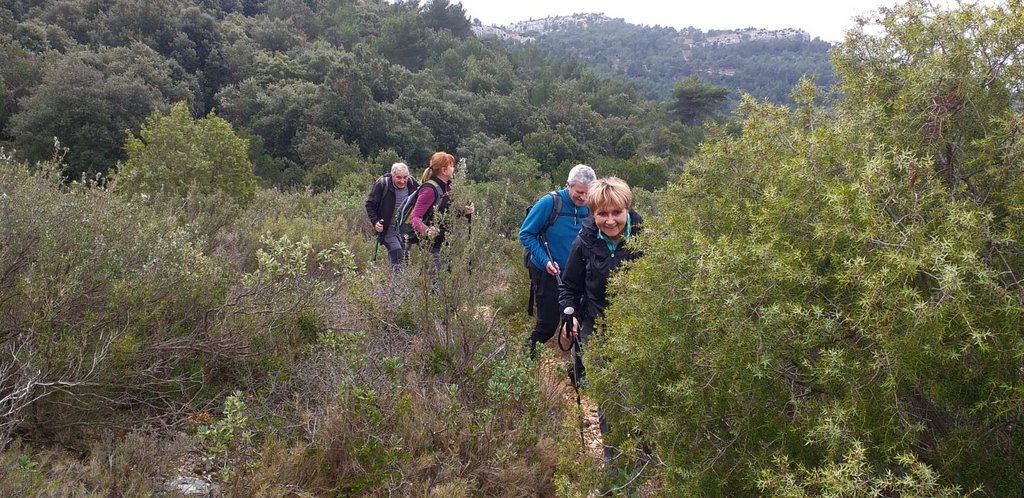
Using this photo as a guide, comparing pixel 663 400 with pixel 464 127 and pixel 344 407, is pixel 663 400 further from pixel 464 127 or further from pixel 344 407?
pixel 464 127

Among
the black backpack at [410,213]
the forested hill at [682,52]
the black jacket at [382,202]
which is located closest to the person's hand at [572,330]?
the black backpack at [410,213]

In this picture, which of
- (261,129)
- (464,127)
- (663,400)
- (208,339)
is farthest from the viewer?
(464,127)

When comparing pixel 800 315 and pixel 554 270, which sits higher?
pixel 800 315

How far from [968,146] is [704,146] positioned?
1206 mm

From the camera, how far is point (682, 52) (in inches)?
4865

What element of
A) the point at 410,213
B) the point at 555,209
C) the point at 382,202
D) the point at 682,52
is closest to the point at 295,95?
the point at 382,202

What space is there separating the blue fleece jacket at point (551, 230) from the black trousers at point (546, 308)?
9 cm

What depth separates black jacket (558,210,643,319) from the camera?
296cm

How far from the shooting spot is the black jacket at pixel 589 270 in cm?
296

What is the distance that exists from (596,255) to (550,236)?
2.45 ft

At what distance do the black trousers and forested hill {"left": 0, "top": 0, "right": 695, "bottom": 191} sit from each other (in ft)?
57.4

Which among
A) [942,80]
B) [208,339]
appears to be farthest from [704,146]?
[208,339]

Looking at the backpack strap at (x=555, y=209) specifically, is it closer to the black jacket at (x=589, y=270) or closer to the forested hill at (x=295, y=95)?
the black jacket at (x=589, y=270)

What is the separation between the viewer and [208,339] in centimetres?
291
